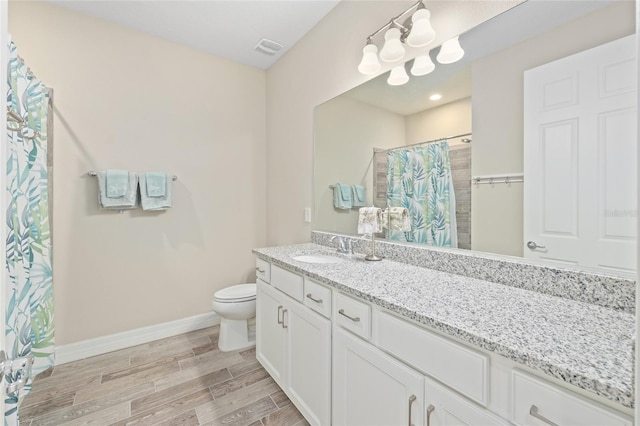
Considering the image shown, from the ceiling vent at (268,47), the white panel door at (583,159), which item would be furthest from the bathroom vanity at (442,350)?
the ceiling vent at (268,47)

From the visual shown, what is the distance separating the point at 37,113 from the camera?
1.56 m

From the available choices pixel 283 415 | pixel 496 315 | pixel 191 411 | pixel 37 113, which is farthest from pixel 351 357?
pixel 37 113

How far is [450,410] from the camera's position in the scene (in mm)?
786

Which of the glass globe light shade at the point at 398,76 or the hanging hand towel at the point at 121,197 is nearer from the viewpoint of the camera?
the glass globe light shade at the point at 398,76

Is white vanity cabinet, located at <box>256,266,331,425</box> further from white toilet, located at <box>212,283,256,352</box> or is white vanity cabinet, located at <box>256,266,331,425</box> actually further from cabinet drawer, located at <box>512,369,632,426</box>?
cabinet drawer, located at <box>512,369,632,426</box>

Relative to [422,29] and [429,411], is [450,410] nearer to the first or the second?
[429,411]

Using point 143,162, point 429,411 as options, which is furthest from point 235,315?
point 429,411

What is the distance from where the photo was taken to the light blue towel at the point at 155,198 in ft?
7.43

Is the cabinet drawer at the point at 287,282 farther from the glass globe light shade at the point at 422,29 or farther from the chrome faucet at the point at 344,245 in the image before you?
the glass globe light shade at the point at 422,29

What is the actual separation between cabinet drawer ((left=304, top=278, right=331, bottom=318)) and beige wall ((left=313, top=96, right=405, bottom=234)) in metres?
0.71

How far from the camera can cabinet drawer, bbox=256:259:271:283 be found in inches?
70.1

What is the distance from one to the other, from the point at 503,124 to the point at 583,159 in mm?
320

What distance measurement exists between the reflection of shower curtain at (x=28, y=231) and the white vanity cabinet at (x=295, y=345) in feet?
3.87

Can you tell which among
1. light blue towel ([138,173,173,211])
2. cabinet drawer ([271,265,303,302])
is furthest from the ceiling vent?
cabinet drawer ([271,265,303,302])
